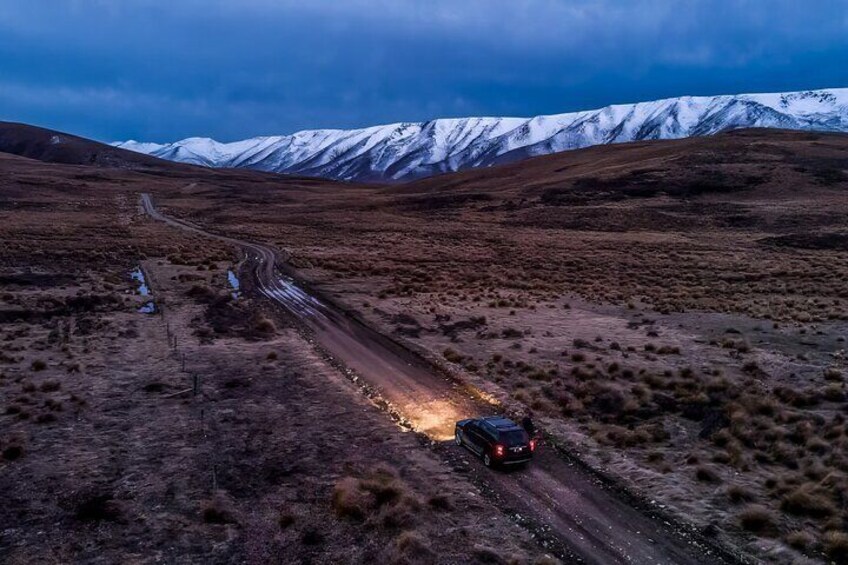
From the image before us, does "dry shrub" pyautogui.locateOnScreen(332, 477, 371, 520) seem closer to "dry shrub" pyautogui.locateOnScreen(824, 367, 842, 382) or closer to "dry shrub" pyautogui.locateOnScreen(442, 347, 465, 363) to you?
"dry shrub" pyautogui.locateOnScreen(442, 347, 465, 363)

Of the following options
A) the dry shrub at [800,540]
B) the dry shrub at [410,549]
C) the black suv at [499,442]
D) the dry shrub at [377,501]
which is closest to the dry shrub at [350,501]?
the dry shrub at [377,501]

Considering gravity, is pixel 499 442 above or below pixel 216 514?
above

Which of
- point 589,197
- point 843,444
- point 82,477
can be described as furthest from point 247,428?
point 589,197

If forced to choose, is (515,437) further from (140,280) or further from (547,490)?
(140,280)

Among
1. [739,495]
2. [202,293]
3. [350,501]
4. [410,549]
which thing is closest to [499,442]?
[350,501]

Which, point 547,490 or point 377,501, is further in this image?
point 547,490

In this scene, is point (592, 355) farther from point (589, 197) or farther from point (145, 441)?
point (589, 197)

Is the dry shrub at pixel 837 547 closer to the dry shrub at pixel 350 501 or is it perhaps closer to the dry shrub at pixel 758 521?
the dry shrub at pixel 758 521
